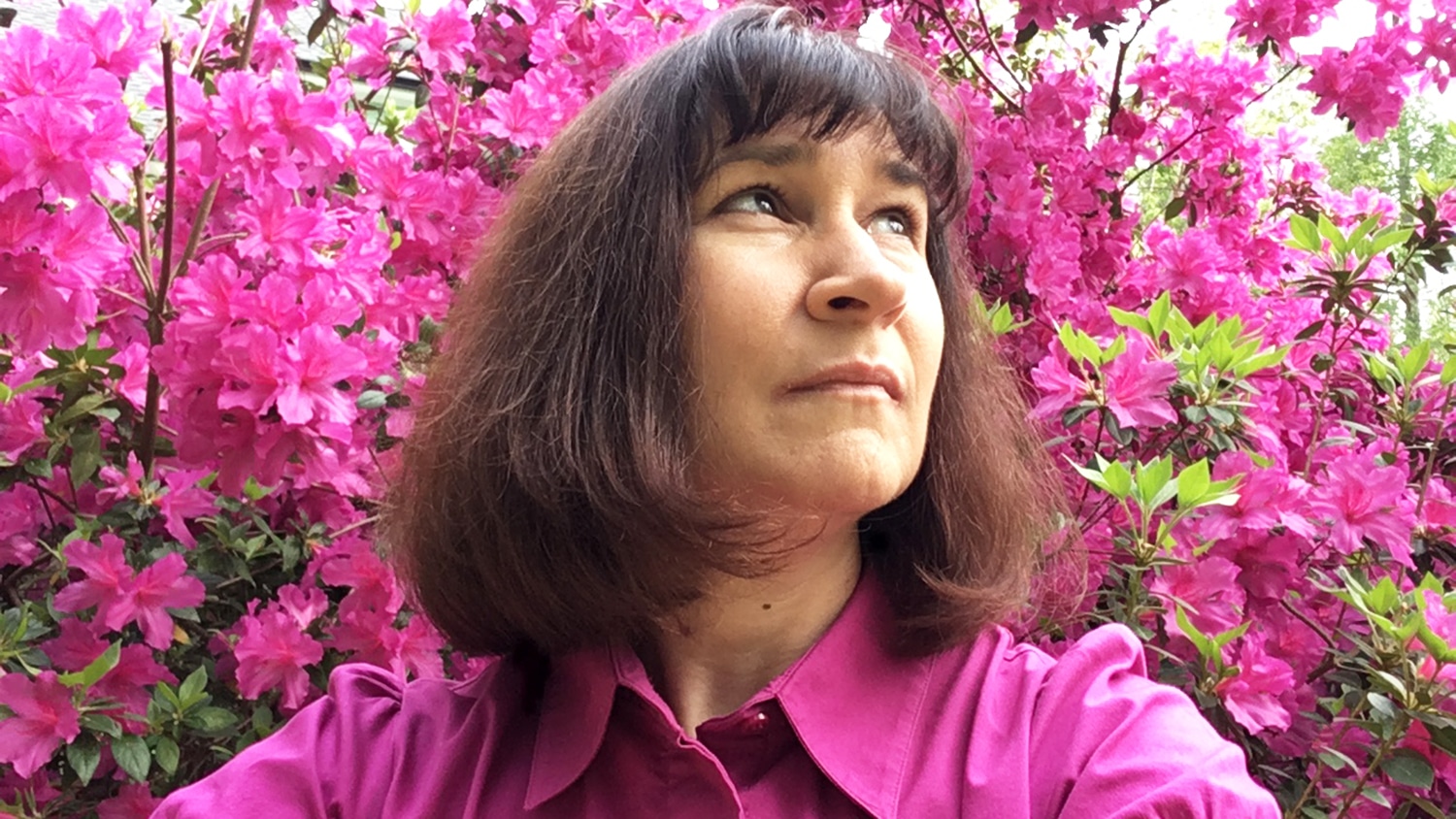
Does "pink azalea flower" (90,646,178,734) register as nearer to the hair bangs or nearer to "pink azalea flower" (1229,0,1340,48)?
the hair bangs

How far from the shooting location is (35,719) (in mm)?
1442

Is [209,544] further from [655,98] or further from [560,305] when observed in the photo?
[655,98]

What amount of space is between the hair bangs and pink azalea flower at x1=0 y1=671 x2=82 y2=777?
906 mm

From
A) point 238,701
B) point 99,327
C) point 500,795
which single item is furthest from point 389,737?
point 99,327

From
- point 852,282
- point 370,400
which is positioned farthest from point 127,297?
point 852,282

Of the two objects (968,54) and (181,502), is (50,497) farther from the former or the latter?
(968,54)

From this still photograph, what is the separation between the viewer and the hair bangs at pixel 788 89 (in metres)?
1.21

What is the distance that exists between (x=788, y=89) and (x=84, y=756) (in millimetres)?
1054

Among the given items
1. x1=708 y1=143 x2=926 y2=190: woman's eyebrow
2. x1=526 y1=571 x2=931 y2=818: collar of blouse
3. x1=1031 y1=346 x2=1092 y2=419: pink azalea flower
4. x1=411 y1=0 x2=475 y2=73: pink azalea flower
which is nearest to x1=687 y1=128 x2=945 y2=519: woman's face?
x1=708 y1=143 x2=926 y2=190: woman's eyebrow

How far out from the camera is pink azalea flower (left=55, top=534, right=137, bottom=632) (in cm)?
151

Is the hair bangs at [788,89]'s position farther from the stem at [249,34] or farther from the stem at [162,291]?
the stem at [249,34]

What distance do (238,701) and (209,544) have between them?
201 millimetres

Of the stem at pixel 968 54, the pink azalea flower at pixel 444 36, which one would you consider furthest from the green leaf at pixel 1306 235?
the pink azalea flower at pixel 444 36

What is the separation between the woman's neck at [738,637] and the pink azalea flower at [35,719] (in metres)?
0.69
